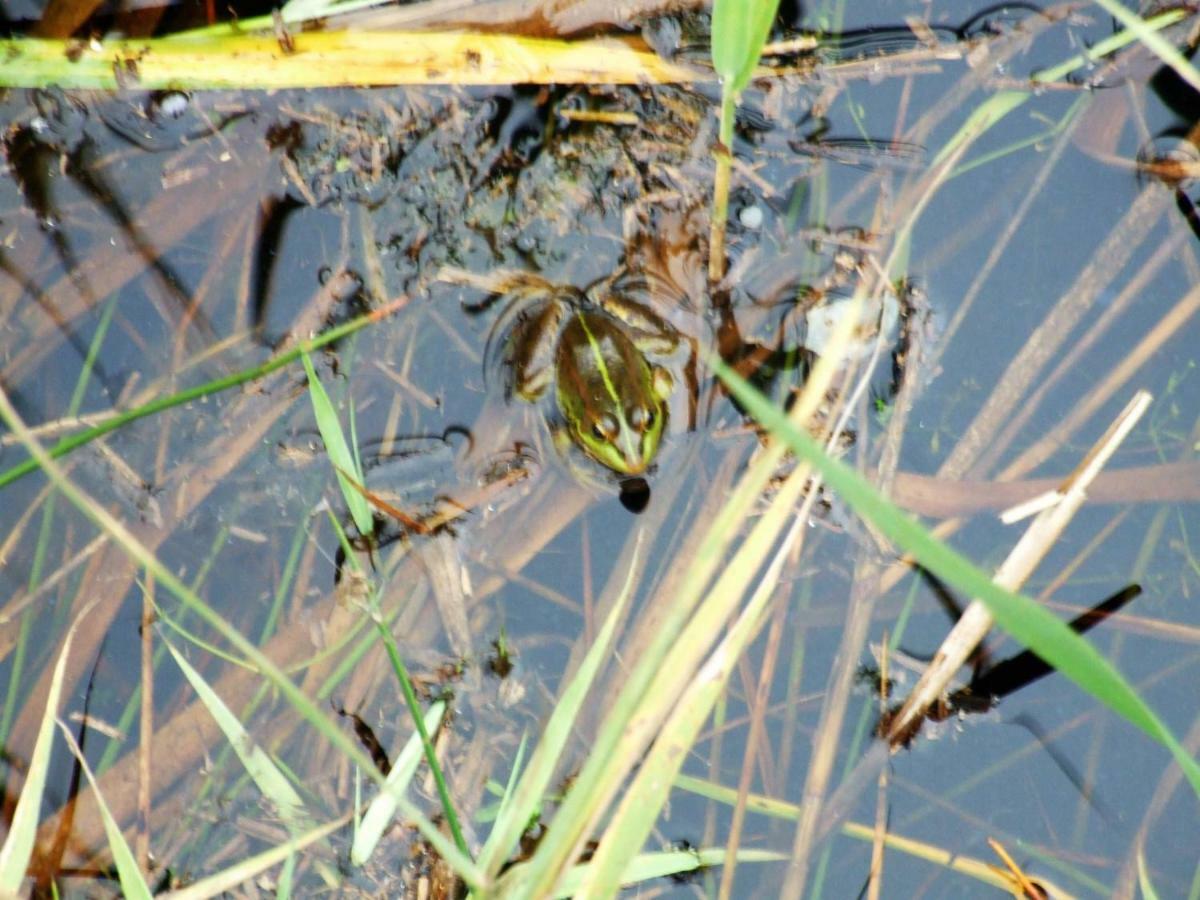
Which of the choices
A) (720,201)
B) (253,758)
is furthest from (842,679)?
(253,758)

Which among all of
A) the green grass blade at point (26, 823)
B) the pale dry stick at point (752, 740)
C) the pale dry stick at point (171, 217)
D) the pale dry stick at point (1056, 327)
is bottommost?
the pale dry stick at point (752, 740)

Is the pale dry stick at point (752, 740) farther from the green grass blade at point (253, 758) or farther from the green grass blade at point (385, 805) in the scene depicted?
the green grass blade at point (253, 758)

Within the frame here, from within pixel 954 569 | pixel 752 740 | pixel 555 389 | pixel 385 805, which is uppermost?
pixel 954 569

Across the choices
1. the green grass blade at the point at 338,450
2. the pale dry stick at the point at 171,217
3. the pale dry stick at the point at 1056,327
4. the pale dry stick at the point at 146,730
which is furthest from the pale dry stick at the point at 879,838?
the pale dry stick at the point at 171,217

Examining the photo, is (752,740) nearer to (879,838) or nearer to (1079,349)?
(879,838)

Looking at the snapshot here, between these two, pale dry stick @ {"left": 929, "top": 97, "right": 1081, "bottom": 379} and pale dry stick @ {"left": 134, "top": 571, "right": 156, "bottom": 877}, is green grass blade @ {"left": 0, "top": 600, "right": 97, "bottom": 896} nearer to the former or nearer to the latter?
pale dry stick @ {"left": 134, "top": 571, "right": 156, "bottom": 877}
